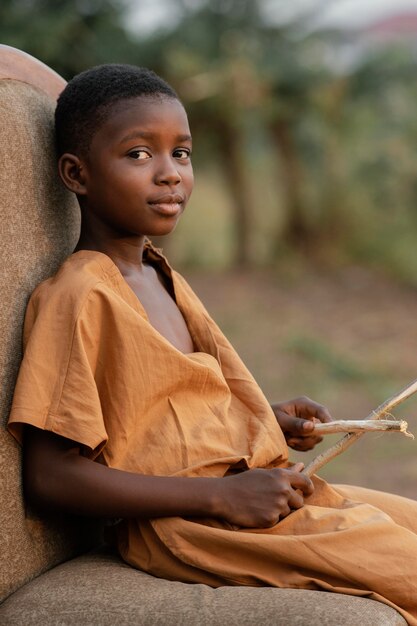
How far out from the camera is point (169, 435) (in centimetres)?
189

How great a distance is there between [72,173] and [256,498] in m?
0.74

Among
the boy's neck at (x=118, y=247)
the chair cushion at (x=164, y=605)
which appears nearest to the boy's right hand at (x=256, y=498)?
the chair cushion at (x=164, y=605)

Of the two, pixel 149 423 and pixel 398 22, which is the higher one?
pixel 149 423

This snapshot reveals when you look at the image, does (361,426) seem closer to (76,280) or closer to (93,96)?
(76,280)

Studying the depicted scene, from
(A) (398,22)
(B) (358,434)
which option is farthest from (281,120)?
(A) (398,22)

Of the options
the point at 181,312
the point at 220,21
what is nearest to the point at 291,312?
the point at 220,21

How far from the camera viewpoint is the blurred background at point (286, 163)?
7074 mm

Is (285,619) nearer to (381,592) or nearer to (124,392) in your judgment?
(381,592)

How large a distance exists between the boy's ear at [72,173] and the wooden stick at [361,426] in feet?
2.23

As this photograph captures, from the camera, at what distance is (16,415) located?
1789 millimetres

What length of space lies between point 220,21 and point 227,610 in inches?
270

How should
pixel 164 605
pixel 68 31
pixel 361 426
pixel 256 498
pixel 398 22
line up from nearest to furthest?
1. pixel 164 605
2. pixel 256 498
3. pixel 361 426
4. pixel 68 31
5. pixel 398 22

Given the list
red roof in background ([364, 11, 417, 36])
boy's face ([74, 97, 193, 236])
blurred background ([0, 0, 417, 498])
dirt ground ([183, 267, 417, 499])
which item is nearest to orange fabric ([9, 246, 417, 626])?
boy's face ([74, 97, 193, 236])

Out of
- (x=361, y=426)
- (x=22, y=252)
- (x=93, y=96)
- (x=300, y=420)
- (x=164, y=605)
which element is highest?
(x=93, y=96)
